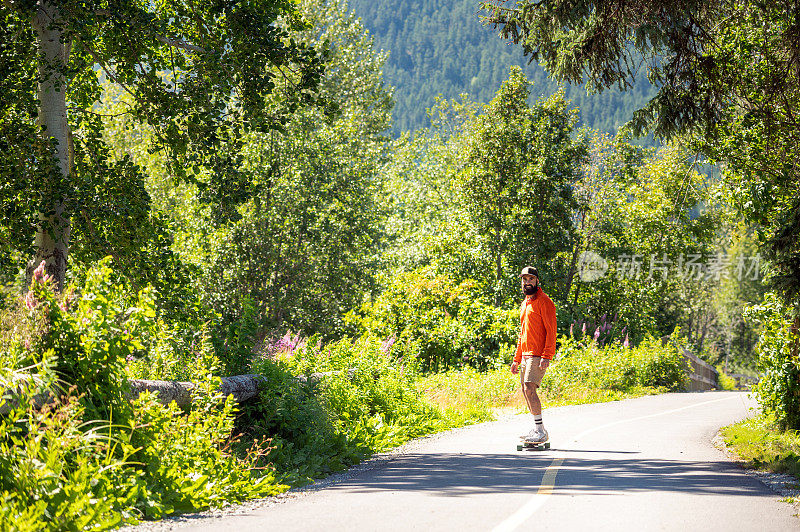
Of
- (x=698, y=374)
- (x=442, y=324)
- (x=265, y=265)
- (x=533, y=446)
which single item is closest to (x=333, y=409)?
(x=533, y=446)

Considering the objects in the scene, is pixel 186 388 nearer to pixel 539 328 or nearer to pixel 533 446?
pixel 533 446

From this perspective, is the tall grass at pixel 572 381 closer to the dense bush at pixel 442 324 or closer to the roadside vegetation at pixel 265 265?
the roadside vegetation at pixel 265 265

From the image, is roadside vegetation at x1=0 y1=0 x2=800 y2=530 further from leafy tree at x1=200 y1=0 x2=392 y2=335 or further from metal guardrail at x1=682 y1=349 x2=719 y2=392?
metal guardrail at x1=682 y1=349 x2=719 y2=392

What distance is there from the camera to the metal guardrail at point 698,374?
32.9 metres

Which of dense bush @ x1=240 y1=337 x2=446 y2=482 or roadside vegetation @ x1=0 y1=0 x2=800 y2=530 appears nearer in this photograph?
roadside vegetation @ x1=0 y1=0 x2=800 y2=530

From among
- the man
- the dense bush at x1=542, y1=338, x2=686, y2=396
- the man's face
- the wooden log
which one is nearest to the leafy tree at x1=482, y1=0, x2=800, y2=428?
the man's face

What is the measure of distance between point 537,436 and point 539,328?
1.47 m

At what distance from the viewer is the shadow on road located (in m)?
8.05

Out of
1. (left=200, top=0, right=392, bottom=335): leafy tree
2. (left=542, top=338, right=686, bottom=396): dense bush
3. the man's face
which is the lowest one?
(left=542, top=338, right=686, bottom=396): dense bush

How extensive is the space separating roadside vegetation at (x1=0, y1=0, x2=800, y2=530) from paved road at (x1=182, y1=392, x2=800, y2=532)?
0.92 metres

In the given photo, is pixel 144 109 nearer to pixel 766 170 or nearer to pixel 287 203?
pixel 766 170

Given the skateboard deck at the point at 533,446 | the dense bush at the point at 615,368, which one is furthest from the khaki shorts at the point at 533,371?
the dense bush at the point at 615,368

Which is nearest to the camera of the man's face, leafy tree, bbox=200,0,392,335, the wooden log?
the wooden log

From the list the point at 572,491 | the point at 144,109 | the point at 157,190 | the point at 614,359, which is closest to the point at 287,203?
the point at 157,190
